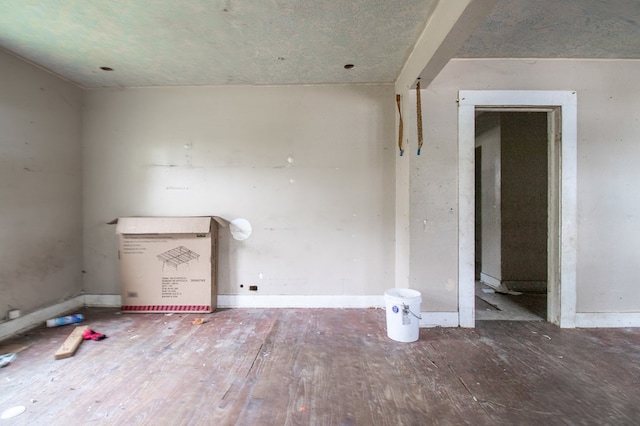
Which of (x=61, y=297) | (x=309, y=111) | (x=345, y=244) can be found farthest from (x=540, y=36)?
(x=61, y=297)

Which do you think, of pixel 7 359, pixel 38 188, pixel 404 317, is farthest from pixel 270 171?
pixel 7 359

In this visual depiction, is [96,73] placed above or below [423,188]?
above

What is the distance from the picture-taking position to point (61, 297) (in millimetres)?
2842

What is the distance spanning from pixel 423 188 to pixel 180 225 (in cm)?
241

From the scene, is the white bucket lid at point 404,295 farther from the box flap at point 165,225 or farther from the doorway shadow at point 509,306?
the box flap at point 165,225

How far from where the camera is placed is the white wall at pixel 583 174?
2525 millimetres

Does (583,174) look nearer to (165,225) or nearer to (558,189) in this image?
(558,189)

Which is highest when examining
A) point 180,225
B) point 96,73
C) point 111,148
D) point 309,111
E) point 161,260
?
point 96,73

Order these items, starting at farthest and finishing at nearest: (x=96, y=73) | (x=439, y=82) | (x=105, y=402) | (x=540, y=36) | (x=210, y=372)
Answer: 1. (x=96, y=73)
2. (x=439, y=82)
3. (x=540, y=36)
4. (x=210, y=372)
5. (x=105, y=402)

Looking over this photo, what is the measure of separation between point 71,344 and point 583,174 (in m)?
4.56

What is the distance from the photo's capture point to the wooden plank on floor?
2014 millimetres

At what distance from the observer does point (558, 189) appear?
2547 mm

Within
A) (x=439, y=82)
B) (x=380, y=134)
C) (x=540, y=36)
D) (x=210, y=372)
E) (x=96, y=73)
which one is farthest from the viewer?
(x=380, y=134)

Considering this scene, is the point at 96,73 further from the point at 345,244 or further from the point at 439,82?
the point at 439,82
